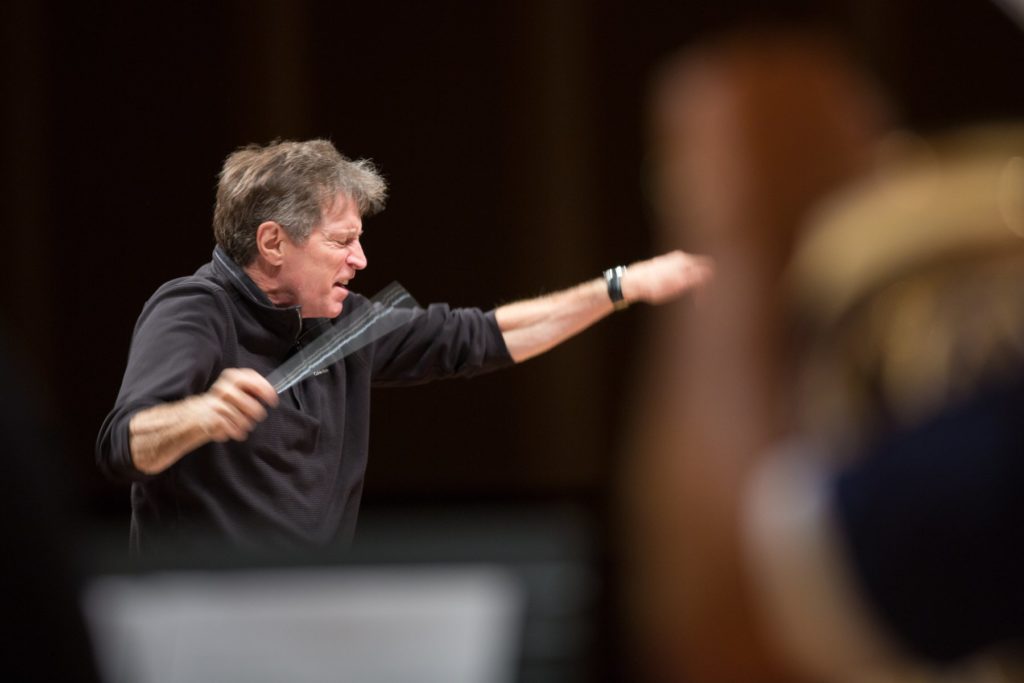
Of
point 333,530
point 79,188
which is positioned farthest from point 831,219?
point 79,188

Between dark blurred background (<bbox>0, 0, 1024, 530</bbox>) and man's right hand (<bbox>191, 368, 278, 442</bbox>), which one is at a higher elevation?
dark blurred background (<bbox>0, 0, 1024, 530</bbox>)

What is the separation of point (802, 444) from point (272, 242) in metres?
1.69

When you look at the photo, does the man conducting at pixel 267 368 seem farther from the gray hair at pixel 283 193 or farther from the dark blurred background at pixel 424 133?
the dark blurred background at pixel 424 133

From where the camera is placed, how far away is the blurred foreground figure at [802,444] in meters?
0.43

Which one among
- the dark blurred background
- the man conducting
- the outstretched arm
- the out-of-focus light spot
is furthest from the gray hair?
the dark blurred background

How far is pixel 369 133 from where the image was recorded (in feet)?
14.4

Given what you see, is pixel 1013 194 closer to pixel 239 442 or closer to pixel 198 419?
pixel 198 419

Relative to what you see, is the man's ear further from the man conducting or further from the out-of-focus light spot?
the out-of-focus light spot

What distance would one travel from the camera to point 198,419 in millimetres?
1770

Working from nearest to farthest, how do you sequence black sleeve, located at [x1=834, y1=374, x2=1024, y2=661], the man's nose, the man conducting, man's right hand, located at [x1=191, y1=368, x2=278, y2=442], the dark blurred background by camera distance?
1. black sleeve, located at [x1=834, y1=374, x2=1024, y2=661]
2. man's right hand, located at [x1=191, y1=368, x2=278, y2=442]
3. the man conducting
4. the man's nose
5. the dark blurred background

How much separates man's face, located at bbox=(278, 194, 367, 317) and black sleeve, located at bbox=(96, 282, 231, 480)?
0.40 ft

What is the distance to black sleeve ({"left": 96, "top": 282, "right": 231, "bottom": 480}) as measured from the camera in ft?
6.04

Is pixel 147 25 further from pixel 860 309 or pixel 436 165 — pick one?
pixel 860 309

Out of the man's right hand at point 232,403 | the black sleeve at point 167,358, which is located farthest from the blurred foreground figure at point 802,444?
the black sleeve at point 167,358
